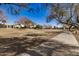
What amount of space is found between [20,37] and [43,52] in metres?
0.21


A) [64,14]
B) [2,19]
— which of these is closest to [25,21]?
[2,19]

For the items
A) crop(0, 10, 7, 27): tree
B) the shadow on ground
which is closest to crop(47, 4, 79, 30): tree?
the shadow on ground

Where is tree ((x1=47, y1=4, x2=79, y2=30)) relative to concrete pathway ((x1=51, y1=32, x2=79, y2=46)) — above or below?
above

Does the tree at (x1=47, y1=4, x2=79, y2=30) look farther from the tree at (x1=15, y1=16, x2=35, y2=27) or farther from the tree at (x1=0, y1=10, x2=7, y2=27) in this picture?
the tree at (x1=0, y1=10, x2=7, y2=27)

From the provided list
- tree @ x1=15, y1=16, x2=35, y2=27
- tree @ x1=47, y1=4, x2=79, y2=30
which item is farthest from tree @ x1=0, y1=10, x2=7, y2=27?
tree @ x1=47, y1=4, x2=79, y2=30

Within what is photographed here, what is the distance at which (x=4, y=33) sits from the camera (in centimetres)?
183

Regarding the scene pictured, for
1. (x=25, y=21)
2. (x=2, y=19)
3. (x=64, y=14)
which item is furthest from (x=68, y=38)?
(x=2, y=19)

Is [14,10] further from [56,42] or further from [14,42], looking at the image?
[56,42]

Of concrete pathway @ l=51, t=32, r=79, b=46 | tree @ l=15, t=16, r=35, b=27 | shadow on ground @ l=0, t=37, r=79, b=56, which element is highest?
tree @ l=15, t=16, r=35, b=27

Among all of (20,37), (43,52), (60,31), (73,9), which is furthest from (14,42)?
(73,9)

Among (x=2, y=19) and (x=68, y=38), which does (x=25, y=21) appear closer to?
(x=2, y=19)

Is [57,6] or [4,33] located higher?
[57,6]

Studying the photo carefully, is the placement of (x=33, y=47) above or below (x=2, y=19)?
below

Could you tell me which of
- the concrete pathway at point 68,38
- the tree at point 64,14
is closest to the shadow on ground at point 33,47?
the concrete pathway at point 68,38
